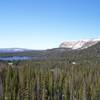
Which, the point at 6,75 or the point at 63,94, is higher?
the point at 6,75

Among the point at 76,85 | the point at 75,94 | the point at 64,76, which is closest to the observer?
the point at 75,94

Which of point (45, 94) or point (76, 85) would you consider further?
point (76, 85)

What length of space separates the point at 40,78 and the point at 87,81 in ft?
57.5

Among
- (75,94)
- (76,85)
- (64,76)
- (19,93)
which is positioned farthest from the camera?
(64,76)

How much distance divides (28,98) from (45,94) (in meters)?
6.11

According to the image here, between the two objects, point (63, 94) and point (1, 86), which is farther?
point (63, 94)

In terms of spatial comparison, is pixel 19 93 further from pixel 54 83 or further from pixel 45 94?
pixel 54 83

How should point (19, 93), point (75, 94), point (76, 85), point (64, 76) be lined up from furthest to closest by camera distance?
point (64, 76) → point (76, 85) → point (75, 94) → point (19, 93)

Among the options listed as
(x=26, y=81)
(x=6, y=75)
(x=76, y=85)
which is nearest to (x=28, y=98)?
(x=26, y=81)

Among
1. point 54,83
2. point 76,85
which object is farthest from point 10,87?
point 76,85

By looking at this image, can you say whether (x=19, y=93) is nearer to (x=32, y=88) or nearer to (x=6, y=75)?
(x=32, y=88)

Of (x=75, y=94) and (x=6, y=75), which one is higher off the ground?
(x=6, y=75)

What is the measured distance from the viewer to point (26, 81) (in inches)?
3501

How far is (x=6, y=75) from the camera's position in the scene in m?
91.5
